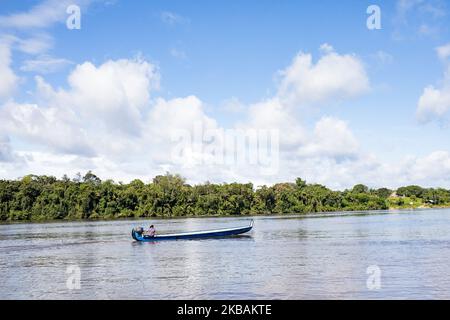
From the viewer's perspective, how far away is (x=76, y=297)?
20234 millimetres

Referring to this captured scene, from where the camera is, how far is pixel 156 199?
366 feet

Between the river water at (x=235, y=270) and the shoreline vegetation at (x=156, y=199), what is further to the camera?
the shoreline vegetation at (x=156, y=199)

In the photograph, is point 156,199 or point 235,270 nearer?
point 235,270

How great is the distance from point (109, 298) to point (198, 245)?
65.2ft

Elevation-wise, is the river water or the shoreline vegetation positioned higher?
the shoreline vegetation

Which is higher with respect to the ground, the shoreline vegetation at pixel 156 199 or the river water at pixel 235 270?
the shoreline vegetation at pixel 156 199

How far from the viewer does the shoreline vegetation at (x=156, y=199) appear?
10212 centimetres

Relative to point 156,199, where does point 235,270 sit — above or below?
below

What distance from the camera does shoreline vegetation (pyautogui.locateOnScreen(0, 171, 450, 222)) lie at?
102 metres

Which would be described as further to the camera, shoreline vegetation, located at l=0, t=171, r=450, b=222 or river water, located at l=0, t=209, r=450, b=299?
shoreline vegetation, located at l=0, t=171, r=450, b=222

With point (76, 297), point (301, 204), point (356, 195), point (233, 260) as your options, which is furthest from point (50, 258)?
point (356, 195)
